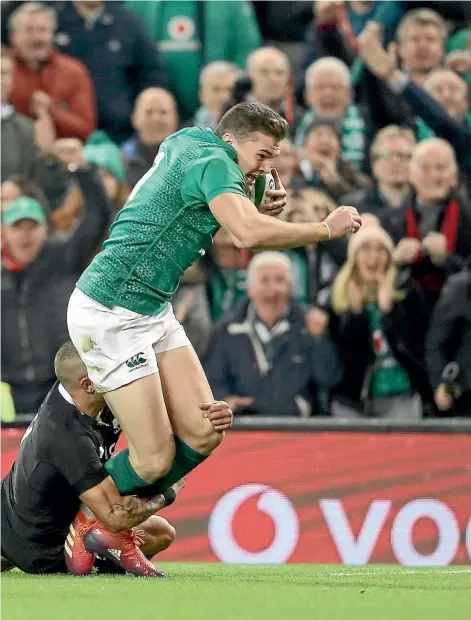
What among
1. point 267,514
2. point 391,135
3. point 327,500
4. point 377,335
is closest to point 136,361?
point 267,514

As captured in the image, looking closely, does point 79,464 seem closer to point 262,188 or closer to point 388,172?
point 262,188

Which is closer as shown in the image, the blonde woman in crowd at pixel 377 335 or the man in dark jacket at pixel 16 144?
the blonde woman in crowd at pixel 377 335

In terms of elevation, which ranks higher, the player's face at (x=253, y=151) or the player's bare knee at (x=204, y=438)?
the player's face at (x=253, y=151)

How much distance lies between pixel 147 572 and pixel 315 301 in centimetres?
353

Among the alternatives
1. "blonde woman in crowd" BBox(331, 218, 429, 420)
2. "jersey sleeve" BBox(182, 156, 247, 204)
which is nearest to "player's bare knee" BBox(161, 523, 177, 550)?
"jersey sleeve" BBox(182, 156, 247, 204)

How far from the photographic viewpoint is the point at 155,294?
227 inches

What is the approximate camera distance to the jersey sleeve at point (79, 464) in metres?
5.75

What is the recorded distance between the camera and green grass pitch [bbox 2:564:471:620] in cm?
462

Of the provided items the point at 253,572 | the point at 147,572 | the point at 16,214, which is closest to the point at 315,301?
the point at 16,214

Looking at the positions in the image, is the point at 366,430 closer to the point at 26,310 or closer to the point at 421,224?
the point at 421,224

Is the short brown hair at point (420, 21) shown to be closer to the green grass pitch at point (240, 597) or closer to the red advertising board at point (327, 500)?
the red advertising board at point (327, 500)

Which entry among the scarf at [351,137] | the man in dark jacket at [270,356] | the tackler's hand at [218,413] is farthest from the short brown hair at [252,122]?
the scarf at [351,137]

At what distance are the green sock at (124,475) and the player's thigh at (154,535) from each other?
0.43m

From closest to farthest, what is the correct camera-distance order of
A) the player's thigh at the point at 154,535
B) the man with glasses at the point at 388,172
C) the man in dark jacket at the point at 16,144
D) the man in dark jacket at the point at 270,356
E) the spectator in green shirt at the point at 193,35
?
the player's thigh at the point at 154,535 → the man in dark jacket at the point at 270,356 → the man with glasses at the point at 388,172 → the man in dark jacket at the point at 16,144 → the spectator in green shirt at the point at 193,35
